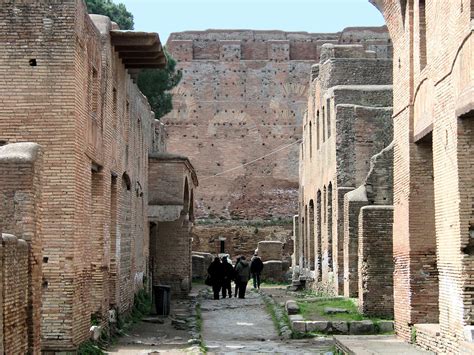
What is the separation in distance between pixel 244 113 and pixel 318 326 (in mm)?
39805

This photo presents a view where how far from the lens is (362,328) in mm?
17734

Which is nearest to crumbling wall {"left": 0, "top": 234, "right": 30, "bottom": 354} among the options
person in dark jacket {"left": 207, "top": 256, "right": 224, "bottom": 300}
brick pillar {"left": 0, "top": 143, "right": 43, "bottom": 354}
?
brick pillar {"left": 0, "top": 143, "right": 43, "bottom": 354}

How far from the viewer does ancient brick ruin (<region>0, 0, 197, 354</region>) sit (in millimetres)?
11289

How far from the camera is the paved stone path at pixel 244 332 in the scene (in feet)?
54.2

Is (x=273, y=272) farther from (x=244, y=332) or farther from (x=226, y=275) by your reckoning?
(x=244, y=332)

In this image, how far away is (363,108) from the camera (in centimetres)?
2386

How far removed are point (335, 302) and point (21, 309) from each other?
12414 millimetres

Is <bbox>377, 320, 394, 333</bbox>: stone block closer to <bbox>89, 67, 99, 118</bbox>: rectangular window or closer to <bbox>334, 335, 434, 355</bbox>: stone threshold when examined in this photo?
<bbox>334, 335, 434, 355</bbox>: stone threshold

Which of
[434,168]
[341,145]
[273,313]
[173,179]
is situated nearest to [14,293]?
[434,168]

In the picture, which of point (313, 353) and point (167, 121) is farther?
point (167, 121)

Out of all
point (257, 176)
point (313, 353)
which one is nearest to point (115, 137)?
point (313, 353)

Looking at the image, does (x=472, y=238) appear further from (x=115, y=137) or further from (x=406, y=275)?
(x=115, y=137)

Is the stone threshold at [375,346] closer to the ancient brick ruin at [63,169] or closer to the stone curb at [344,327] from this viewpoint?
the stone curb at [344,327]

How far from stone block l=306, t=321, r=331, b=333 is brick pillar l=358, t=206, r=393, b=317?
107 cm
